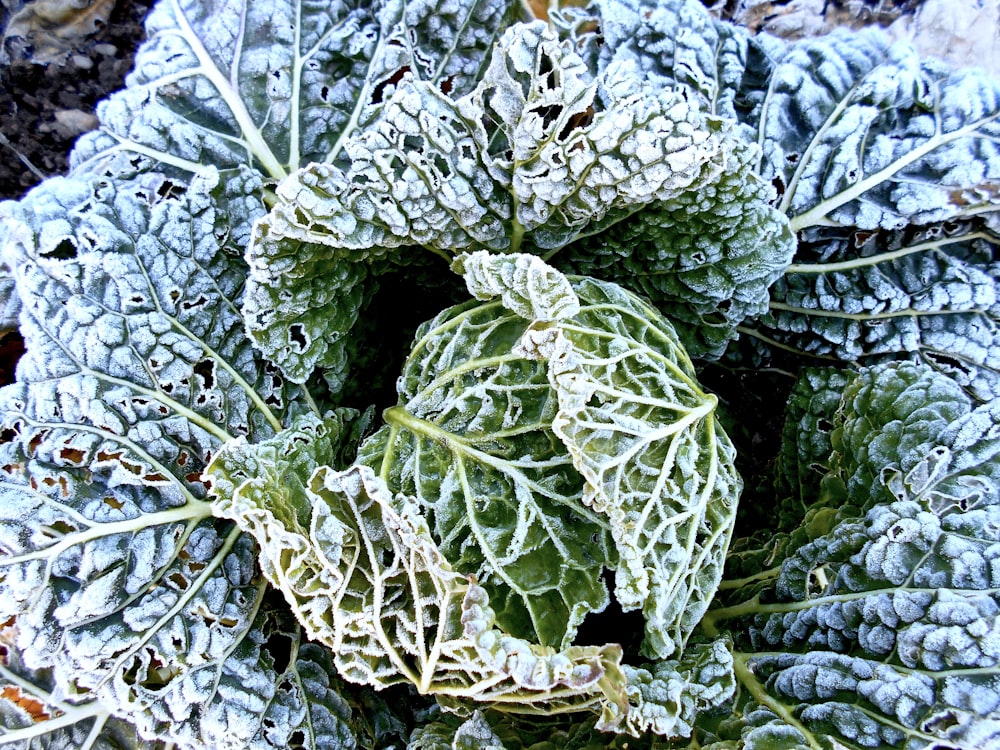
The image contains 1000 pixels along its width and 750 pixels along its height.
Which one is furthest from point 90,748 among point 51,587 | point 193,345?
point 193,345

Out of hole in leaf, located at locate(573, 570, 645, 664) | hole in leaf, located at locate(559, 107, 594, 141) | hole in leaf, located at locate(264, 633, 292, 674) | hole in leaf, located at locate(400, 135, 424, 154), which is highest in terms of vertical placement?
hole in leaf, located at locate(400, 135, 424, 154)

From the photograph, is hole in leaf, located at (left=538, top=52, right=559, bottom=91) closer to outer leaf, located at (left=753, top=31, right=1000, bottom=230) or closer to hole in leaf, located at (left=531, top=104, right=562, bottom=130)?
hole in leaf, located at (left=531, top=104, right=562, bottom=130)

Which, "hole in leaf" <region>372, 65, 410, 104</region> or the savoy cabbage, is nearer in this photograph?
the savoy cabbage

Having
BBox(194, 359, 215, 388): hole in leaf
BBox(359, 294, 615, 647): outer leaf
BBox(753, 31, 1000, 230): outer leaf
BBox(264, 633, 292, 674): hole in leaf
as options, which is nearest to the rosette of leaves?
BBox(359, 294, 615, 647): outer leaf

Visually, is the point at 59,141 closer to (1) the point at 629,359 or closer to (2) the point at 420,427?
(2) the point at 420,427

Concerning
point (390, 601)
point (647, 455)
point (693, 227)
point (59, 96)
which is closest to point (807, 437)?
point (693, 227)

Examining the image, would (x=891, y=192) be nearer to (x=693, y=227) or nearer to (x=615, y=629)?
(x=693, y=227)

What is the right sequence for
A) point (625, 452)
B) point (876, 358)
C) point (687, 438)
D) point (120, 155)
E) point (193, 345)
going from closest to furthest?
point (625, 452) → point (687, 438) → point (193, 345) → point (120, 155) → point (876, 358)
